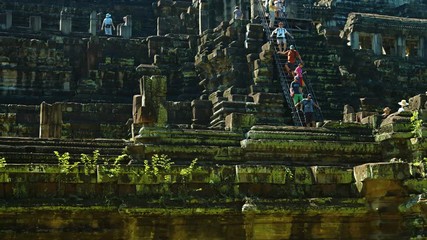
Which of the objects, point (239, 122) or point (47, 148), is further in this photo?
point (239, 122)

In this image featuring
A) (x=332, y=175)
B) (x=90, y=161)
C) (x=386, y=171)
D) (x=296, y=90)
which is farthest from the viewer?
(x=296, y=90)

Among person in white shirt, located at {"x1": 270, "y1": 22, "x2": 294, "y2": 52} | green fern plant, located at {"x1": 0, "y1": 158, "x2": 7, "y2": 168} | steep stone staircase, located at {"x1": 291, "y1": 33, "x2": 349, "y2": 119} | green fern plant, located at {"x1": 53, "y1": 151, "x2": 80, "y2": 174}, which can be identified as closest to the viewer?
green fern plant, located at {"x1": 0, "y1": 158, "x2": 7, "y2": 168}

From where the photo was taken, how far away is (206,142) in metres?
16.5

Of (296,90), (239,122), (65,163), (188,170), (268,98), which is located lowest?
(188,170)

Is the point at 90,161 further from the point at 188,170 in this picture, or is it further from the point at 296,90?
the point at 296,90

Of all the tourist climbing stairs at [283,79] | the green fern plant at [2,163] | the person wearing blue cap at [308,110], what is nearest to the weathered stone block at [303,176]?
the green fern plant at [2,163]

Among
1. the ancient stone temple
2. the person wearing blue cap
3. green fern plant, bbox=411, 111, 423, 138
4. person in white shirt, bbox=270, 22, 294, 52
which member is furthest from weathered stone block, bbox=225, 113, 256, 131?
person in white shirt, bbox=270, 22, 294, 52

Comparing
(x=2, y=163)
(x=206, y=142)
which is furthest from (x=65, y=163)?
(x=206, y=142)

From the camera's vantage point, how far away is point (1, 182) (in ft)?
44.8

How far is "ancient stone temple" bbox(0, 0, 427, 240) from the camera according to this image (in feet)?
46.6

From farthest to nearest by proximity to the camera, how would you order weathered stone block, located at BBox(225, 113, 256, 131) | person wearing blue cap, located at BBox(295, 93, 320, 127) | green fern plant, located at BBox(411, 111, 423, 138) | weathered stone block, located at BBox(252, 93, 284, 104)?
1. weathered stone block, located at BBox(252, 93, 284, 104)
2. person wearing blue cap, located at BBox(295, 93, 320, 127)
3. weathered stone block, located at BBox(225, 113, 256, 131)
4. green fern plant, located at BBox(411, 111, 423, 138)

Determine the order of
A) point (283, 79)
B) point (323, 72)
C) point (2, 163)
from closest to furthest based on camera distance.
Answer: point (2, 163)
point (283, 79)
point (323, 72)

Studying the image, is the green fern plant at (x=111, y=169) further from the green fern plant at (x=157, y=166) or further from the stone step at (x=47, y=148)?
the stone step at (x=47, y=148)

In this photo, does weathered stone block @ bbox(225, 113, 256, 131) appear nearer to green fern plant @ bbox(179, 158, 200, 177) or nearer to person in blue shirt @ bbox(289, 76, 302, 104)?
green fern plant @ bbox(179, 158, 200, 177)
